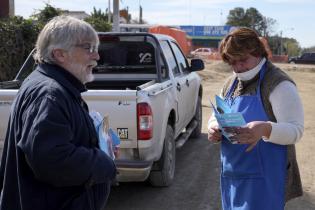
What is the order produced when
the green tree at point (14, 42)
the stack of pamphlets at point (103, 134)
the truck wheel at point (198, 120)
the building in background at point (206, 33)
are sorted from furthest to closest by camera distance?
1. the building in background at point (206, 33)
2. the green tree at point (14, 42)
3. the truck wheel at point (198, 120)
4. the stack of pamphlets at point (103, 134)

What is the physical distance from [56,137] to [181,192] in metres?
4.04

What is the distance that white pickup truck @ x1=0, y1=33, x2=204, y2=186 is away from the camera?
16.1 ft

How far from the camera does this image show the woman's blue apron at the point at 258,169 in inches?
113

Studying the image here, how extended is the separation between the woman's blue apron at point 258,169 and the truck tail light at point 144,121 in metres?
2.02

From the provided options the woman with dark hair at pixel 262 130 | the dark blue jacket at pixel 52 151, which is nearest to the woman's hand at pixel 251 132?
the woman with dark hair at pixel 262 130

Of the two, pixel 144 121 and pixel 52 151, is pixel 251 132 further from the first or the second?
pixel 144 121

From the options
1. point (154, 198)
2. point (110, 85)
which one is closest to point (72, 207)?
point (154, 198)

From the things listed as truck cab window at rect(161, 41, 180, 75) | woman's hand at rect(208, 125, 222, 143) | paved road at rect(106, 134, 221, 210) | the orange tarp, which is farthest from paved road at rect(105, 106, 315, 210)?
the orange tarp

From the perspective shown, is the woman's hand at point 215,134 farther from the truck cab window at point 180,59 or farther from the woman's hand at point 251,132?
the truck cab window at point 180,59

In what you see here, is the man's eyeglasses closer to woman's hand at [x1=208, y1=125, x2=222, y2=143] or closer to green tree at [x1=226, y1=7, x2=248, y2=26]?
woman's hand at [x1=208, y1=125, x2=222, y2=143]

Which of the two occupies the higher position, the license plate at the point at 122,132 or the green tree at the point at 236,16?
the green tree at the point at 236,16

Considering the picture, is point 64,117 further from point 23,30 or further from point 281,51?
point 281,51

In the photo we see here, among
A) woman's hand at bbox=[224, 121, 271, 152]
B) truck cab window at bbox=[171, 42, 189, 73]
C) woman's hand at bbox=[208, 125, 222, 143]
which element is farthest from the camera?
truck cab window at bbox=[171, 42, 189, 73]

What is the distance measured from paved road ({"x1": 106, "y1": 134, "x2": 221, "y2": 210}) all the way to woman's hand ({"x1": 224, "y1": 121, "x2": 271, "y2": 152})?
2.78 meters
